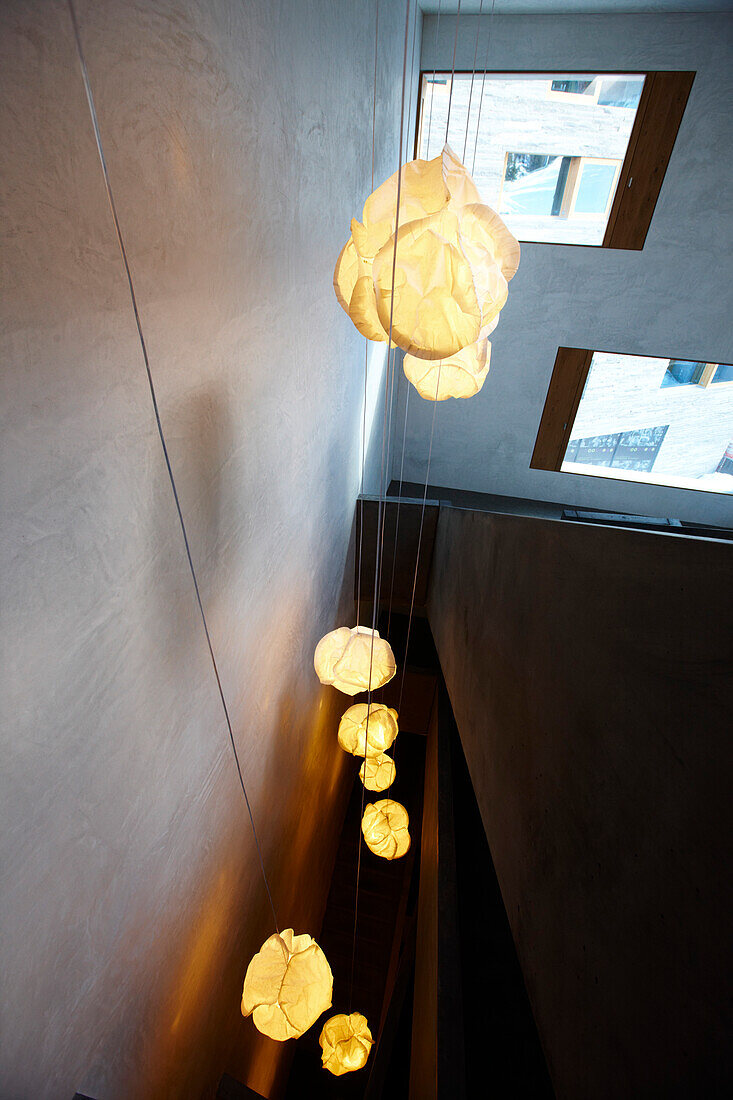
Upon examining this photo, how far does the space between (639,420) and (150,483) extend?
6.50 metres

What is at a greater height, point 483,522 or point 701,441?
point 483,522

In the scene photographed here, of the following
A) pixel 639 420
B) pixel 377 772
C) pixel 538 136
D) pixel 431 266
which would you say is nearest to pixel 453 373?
pixel 431 266

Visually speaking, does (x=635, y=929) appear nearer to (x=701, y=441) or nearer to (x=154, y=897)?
(x=154, y=897)

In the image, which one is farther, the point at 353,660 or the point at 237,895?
the point at 237,895

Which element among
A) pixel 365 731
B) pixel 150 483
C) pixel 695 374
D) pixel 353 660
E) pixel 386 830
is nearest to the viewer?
pixel 150 483

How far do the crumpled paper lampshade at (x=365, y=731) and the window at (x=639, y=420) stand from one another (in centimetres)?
445

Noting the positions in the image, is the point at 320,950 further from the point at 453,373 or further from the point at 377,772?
the point at 453,373

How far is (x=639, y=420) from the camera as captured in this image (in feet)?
21.9

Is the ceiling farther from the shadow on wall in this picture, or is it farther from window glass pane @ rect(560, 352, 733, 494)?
the shadow on wall

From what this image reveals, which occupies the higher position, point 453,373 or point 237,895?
point 453,373

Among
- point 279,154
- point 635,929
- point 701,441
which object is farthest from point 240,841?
point 701,441

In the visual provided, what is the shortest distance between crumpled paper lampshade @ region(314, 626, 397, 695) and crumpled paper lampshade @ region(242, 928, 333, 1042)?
3.78ft

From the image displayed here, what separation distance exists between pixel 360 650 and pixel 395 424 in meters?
4.87

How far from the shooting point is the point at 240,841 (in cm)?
332
